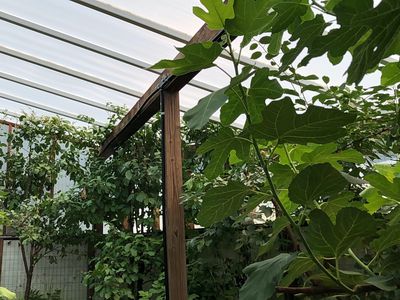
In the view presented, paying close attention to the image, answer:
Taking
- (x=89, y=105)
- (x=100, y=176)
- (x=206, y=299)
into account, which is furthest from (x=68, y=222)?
(x=206, y=299)

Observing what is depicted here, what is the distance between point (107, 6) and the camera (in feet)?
9.98

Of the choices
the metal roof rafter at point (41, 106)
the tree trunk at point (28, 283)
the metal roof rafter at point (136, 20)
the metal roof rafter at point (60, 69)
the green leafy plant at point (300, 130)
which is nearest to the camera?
the green leafy plant at point (300, 130)

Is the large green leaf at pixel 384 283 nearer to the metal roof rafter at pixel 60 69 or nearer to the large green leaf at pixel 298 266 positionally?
the large green leaf at pixel 298 266

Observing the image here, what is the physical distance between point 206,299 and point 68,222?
1896 mm

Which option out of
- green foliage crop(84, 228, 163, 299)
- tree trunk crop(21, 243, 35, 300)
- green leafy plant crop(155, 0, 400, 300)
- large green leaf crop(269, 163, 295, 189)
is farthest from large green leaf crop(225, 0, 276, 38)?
tree trunk crop(21, 243, 35, 300)

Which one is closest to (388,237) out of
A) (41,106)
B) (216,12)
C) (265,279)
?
(265,279)

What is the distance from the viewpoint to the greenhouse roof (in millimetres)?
3039

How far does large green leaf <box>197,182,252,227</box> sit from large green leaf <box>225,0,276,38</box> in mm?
222

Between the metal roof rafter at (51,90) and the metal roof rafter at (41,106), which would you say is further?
the metal roof rafter at (41,106)

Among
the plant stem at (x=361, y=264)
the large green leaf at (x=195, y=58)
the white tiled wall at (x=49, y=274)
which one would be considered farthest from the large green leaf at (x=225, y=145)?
the white tiled wall at (x=49, y=274)

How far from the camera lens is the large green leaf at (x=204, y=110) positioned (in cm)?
52

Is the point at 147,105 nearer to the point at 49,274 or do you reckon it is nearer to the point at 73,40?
the point at 73,40

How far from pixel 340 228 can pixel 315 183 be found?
0.21 ft

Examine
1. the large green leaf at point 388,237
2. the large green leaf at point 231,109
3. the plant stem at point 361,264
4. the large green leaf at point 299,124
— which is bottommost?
the plant stem at point 361,264
